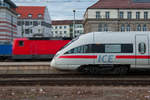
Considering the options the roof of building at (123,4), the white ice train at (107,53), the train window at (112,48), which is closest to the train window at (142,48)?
the white ice train at (107,53)

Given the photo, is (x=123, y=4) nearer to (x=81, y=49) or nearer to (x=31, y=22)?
(x=31, y=22)

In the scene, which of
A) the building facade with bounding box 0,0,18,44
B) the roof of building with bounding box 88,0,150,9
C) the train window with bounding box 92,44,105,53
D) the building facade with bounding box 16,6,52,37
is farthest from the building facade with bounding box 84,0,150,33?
the train window with bounding box 92,44,105,53

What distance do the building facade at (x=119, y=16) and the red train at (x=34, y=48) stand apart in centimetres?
3363

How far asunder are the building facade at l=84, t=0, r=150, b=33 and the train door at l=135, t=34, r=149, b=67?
41384mm

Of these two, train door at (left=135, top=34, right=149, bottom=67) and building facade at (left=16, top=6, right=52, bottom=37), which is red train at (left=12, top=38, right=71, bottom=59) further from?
building facade at (left=16, top=6, right=52, bottom=37)

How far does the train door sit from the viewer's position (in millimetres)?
11541

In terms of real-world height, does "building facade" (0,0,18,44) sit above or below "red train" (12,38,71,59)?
above

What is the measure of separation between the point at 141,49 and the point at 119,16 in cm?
4311

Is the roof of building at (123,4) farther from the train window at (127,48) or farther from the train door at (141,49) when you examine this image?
the train window at (127,48)

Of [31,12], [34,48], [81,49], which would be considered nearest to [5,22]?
[31,12]

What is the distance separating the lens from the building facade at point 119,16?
5247cm

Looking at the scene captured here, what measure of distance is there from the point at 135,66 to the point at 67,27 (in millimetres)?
96618

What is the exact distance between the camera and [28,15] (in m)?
64.1

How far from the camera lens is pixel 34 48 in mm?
20438
